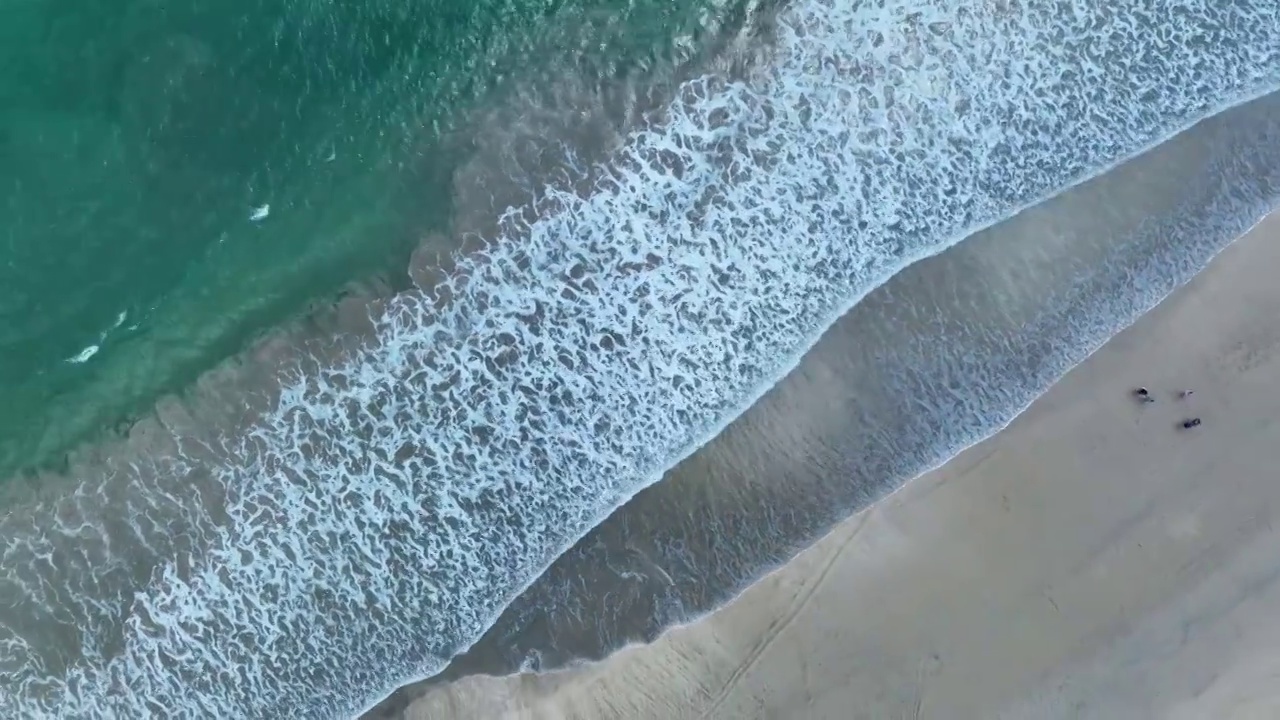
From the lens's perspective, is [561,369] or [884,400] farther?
[561,369]

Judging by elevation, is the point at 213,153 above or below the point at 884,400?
above

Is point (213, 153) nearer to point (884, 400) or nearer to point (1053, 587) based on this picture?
point (884, 400)

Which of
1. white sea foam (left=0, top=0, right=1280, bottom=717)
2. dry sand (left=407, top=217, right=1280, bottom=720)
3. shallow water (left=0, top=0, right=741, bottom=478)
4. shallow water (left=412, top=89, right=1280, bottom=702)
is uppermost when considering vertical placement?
shallow water (left=0, top=0, right=741, bottom=478)

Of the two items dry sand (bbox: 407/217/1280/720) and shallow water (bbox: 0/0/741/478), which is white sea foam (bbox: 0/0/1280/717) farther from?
dry sand (bbox: 407/217/1280/720)

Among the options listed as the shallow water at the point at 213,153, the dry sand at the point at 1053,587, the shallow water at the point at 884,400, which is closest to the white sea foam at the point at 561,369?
the shallow water at the point at 884,400

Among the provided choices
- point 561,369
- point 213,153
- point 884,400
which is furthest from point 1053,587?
point 213,153

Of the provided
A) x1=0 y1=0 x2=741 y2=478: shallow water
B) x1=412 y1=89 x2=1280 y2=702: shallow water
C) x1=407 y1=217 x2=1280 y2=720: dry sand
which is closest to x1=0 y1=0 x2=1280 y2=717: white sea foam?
x1=412 y1=89 x2=1280 y2=702: shallow water
